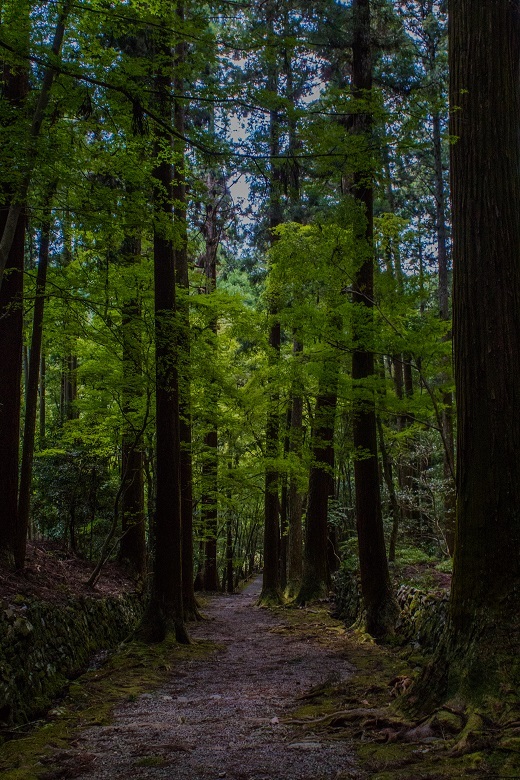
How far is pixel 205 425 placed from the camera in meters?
13.6

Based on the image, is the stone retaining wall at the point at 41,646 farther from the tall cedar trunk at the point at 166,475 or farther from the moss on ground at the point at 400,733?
the moss on ground at the point at 400,733

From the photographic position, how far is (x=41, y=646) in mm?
6332

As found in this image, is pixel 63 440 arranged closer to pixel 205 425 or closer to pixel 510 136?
pixel 205 425

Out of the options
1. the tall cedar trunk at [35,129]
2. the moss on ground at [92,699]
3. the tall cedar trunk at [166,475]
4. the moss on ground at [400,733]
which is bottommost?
the moss on ground at [92,699]

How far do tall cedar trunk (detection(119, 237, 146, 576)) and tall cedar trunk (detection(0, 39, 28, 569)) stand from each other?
146 centimetres

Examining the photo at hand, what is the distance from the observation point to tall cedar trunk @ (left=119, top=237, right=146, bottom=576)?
9.11 m

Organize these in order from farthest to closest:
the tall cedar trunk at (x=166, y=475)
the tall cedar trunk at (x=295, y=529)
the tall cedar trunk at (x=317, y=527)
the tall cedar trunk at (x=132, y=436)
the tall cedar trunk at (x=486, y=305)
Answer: the tall cedar trunk at (x=295, y=529) → the tall cedar trunk at (x=317, y=527) → the tall cedar trunk at (x=132, y=436) → the tall cedar trunk at (x=166, y=475) → the tall cedar trunk at (x=486, y=305)

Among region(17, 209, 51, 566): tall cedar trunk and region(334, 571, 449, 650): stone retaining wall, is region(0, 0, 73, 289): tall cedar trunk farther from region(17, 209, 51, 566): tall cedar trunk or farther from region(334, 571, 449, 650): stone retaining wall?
region(334, 571, 449, 650): stone retaining wall

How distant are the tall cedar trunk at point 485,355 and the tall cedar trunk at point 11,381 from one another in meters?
5.50

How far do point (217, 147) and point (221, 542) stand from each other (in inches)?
1255

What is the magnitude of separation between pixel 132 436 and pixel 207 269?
731cm

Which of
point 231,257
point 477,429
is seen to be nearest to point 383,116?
point 477,429

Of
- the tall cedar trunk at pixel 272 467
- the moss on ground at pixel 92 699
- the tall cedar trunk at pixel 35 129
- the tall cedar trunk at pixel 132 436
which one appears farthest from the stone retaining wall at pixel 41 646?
the tall cedar trunk at pixel 272 467

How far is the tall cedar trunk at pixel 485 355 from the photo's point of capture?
13.6ft
